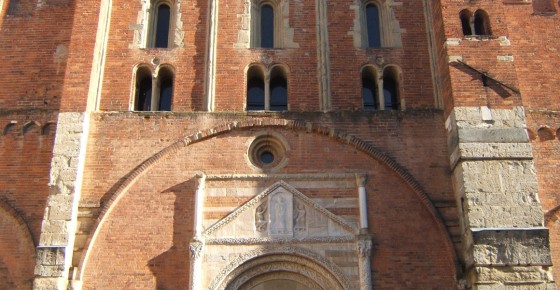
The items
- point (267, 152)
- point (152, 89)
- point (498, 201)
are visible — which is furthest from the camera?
point (152, 89)

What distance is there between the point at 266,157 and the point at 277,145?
11.8 inches

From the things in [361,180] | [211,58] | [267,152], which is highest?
[211,58]

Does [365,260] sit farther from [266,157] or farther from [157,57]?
[157,57]

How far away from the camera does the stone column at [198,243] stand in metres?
11.3

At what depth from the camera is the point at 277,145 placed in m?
12.7

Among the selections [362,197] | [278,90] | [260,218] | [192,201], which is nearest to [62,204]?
[192,201]

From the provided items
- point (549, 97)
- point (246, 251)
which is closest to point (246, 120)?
point (246, 251)

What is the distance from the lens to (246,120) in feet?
41.7

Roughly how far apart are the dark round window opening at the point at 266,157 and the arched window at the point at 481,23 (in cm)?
458

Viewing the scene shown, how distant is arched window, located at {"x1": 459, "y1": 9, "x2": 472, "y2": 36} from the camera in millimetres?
13216

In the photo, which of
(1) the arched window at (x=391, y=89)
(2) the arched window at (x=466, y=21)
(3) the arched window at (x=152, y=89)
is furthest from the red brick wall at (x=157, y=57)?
(2) the arched window at (x=466, y=21)

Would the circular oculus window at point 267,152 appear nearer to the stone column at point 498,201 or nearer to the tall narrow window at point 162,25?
the tall narrow window at point 162,25

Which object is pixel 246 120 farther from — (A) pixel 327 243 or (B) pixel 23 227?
(B) pixel 23 227

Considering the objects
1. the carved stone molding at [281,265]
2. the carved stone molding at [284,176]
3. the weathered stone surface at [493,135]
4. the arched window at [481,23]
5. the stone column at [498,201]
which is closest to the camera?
the stone column at [498,201]
